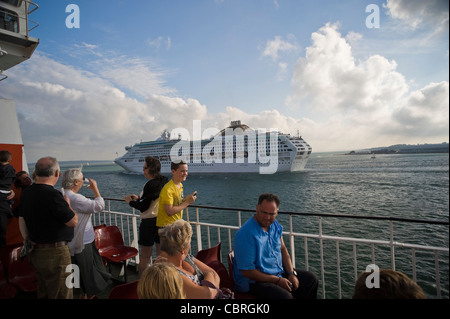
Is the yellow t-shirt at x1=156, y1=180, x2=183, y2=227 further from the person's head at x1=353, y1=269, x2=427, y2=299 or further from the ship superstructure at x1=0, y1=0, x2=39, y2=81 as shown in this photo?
the ship superstructure at x1=0, y1=0, x2=39, y2=81

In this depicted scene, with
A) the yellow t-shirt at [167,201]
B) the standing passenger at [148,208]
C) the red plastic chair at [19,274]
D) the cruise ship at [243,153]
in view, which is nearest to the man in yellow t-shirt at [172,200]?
the yellow t-shirt at [167,201]

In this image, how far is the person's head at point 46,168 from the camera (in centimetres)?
179

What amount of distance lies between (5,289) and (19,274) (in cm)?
20

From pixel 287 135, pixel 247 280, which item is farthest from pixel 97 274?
pixel 287 135

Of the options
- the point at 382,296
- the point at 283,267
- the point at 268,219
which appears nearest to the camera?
the point at 382,296

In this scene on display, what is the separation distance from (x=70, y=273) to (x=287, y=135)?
4423 centimetres

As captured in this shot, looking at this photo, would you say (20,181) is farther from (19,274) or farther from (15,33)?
(15,33)

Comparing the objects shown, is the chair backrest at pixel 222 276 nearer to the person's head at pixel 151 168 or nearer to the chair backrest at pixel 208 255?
the chair backrest at pixel 208 255

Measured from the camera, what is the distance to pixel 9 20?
4.42 m

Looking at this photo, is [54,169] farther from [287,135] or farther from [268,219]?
[287,135]

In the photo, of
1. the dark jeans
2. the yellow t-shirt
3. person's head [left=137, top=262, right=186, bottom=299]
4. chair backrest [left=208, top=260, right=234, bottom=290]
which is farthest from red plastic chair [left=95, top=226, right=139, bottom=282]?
person's head [left=137, top=262, right=186, bottom=299]

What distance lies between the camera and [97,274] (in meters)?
2.29

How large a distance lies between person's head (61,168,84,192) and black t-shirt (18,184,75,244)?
254mm

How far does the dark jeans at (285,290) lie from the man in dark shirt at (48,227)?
4.81 ft
